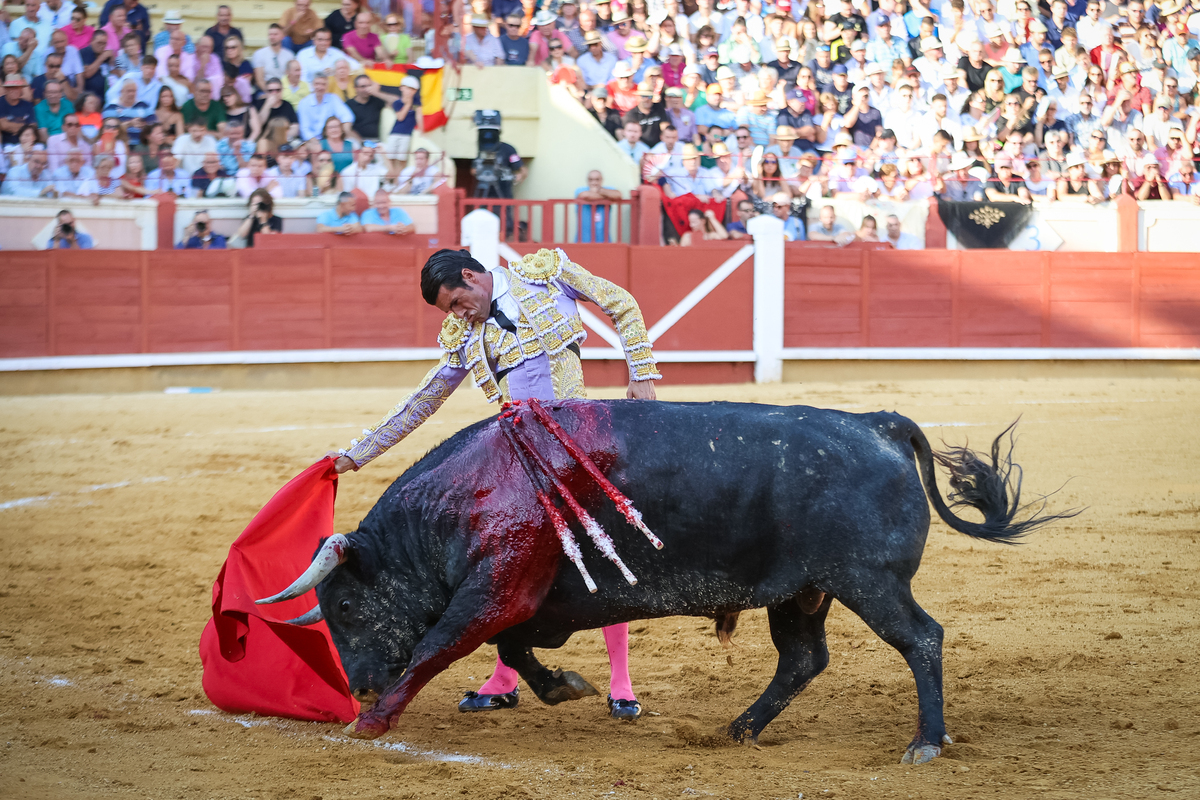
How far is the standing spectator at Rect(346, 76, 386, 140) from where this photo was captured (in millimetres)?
10070

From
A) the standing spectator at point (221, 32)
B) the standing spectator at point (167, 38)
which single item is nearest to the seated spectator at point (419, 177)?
the standing spectator at point (221, 32)

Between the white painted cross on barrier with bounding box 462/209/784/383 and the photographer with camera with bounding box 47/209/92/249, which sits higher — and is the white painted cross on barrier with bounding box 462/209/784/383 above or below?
below

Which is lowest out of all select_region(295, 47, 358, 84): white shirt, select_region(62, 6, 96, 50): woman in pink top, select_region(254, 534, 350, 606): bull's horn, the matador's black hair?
select_region(254, 534, 350, 606): bull's horn

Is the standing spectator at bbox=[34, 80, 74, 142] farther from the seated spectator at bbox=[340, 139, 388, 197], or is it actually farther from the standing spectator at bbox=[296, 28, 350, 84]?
the seated spectator at bbox=[340, 139, 388, 197]

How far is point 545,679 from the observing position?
3.04 meters

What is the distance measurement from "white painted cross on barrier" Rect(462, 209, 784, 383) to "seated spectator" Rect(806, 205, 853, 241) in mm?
413

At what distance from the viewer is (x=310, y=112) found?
32.3ft

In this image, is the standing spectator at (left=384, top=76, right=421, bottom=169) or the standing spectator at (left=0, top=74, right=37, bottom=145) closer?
the standing spectator at (left=0, top=74, right=37, bottom=145)

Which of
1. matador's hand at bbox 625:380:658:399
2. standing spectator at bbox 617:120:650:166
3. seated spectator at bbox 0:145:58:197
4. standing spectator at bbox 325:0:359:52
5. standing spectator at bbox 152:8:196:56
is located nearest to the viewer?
matador's hand at bbox 625:380:658:399

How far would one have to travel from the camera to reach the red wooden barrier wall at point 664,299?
9664mm

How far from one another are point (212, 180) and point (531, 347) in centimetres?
745

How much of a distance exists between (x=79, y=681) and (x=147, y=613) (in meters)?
0.76

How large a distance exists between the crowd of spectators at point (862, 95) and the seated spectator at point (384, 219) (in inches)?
84.9

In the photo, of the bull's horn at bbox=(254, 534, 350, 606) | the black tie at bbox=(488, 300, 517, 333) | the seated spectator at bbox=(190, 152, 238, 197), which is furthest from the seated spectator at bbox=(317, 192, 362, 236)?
the bull's horn at bbox=(254, 534, 350, 606)
